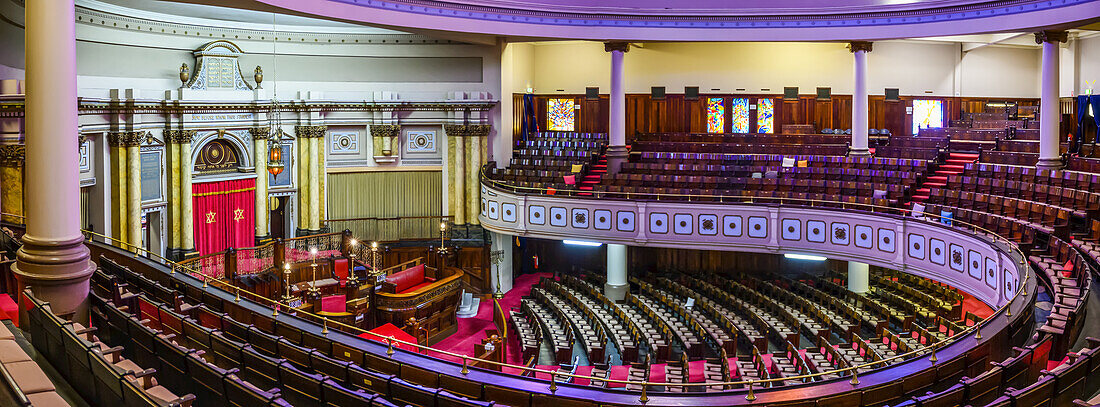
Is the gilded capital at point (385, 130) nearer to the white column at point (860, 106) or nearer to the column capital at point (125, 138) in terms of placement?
the column capital at point (125, 138)

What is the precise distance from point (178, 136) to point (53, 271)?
1112 centimetres

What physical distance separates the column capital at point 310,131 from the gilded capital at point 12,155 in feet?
26.8

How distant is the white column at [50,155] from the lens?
895 cm

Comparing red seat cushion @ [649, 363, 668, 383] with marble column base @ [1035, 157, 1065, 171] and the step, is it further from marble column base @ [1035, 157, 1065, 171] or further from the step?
the step

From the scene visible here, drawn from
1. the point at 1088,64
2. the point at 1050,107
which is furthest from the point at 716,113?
the point at 1050,107

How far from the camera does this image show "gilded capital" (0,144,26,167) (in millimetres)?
14273

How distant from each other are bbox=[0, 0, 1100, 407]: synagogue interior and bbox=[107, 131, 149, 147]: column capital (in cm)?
8

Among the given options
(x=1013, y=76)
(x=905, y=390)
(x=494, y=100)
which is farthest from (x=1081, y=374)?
(x=1013, y=76)

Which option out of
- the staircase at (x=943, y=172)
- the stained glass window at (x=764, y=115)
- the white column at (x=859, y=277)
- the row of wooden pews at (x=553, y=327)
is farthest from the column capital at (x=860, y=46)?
the row of wooden pews at (x=553, y=327)

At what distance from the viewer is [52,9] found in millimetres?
8961

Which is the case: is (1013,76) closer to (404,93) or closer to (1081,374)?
(404,93)

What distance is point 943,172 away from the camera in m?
20.9

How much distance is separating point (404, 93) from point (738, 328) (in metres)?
10.9

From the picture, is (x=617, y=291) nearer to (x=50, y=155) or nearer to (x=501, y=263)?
(x=501, y=263)
